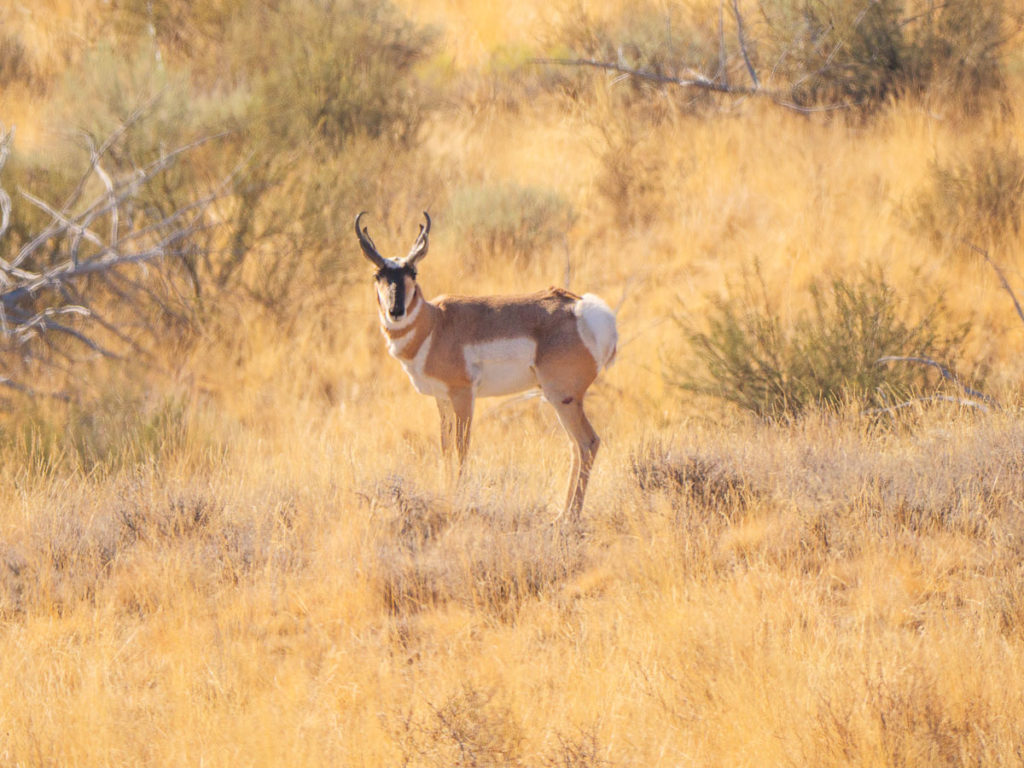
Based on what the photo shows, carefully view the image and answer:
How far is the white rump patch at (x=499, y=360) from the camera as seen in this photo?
268 inches

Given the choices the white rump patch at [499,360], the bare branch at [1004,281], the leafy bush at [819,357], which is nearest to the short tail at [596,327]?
the white rump patch at [499,360]

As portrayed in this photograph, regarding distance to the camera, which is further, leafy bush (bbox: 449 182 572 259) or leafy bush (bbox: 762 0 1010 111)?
leafy bush (bbox: 762 0 1010 111)

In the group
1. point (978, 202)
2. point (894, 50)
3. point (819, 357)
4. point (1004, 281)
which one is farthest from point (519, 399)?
point (894, 50)

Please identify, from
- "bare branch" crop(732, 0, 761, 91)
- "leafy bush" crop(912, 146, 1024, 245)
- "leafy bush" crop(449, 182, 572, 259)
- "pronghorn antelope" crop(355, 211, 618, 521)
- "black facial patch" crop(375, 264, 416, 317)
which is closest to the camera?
"black facial patch" crop(375, 264, 416, 317)

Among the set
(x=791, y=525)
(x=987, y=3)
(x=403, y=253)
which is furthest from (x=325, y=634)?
(x=987, y=3)

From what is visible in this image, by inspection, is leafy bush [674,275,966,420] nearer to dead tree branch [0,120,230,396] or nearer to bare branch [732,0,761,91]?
dead tree branch [0,120,230,396]

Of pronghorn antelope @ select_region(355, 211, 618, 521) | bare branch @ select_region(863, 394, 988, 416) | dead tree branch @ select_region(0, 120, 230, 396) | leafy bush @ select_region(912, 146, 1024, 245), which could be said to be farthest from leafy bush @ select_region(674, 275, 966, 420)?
dead tree branch @ select_region(0, 120, 230, 396)

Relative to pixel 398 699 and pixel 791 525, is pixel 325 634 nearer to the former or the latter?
pixel 398 699

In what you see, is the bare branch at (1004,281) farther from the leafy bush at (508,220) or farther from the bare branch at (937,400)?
the leafy bush at (508,220)

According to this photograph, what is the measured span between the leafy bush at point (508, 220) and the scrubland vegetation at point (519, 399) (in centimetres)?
6

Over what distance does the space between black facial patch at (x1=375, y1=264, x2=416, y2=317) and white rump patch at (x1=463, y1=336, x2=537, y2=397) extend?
1.80 ft

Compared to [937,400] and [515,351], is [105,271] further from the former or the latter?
[937,400]

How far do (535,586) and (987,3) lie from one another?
11.3 metres

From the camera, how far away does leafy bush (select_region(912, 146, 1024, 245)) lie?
1127 centimetres
